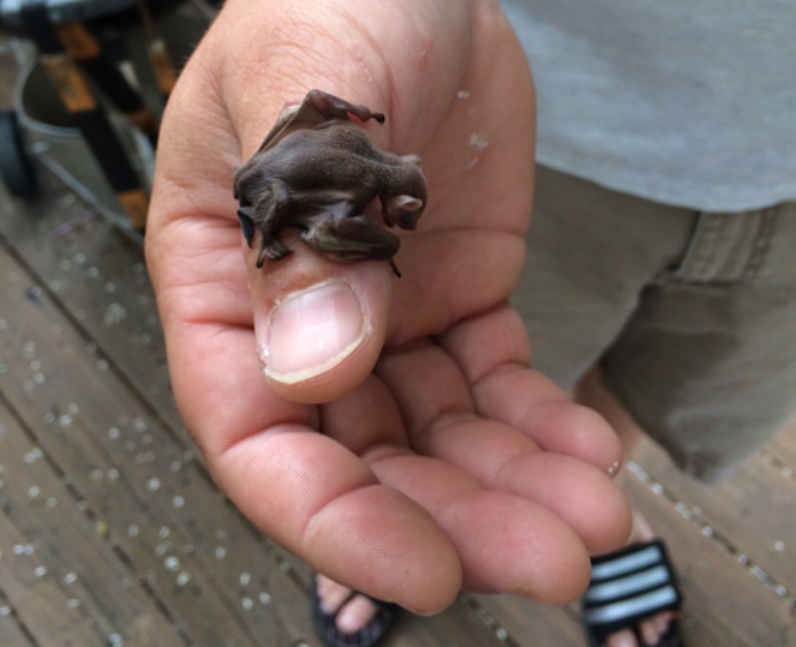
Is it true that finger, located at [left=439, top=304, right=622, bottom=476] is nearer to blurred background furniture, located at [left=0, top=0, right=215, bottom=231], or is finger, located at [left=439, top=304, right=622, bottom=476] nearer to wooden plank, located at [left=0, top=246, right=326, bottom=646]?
wooden plank, located at [left=0, top=246, right=326, bottom=646]

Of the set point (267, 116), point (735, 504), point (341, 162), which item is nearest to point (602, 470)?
point (341, 162)

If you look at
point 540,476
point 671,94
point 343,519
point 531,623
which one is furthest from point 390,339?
point 531,623

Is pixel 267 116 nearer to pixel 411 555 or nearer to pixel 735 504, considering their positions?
pixel 411 555

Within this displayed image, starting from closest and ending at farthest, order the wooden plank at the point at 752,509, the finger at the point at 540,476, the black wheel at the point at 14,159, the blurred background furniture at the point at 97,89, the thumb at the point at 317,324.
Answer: the thumb at the point at 317,324
the finger at the point at 540,476
the blurred background furniture at the point at 97,89
the wooden plank at the point at 752,509
the black wheel at the point at 14,159

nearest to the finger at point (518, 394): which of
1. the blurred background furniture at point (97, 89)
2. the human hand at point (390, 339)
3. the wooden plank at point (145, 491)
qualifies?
the human hand at point (390, 339)

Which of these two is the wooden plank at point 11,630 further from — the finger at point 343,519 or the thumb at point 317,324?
the thumb at point 317,324
